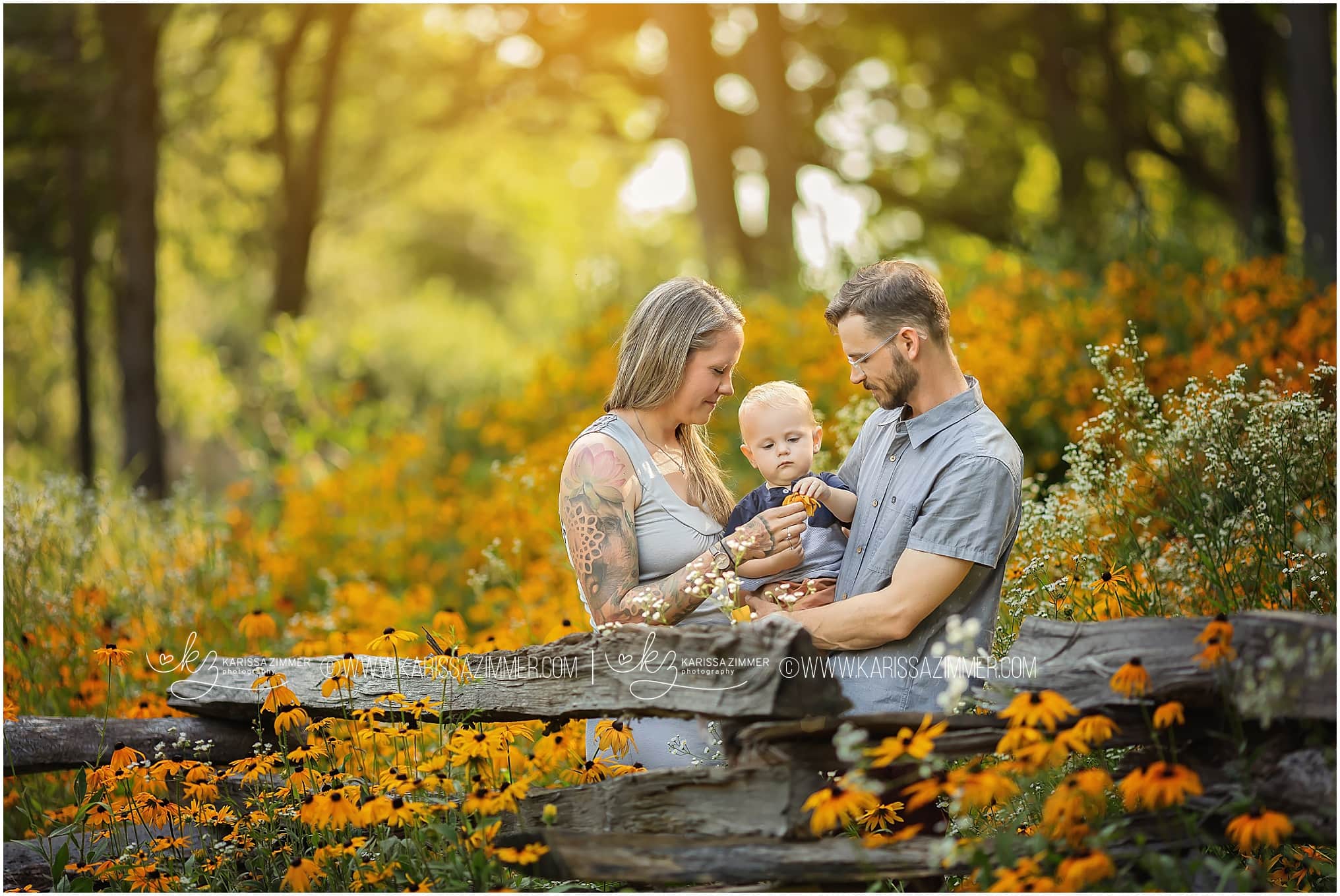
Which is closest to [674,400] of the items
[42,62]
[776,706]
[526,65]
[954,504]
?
[954,504]

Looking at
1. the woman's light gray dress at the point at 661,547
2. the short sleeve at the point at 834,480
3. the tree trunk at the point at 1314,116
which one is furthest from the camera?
the tree trunk at the point at 1314,116

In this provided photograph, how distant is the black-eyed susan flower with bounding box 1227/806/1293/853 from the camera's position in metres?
2.11

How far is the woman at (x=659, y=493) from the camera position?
9.87 ft

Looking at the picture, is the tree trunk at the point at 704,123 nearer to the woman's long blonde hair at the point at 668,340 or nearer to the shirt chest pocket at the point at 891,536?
the woman's long blonde hair at the point at 668,340

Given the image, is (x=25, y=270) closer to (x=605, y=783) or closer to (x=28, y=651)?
(x=28, y=651)

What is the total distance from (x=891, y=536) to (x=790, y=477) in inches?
17.8

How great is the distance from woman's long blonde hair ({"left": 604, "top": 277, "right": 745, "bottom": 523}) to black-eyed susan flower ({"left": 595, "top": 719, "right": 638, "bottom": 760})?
714 mm

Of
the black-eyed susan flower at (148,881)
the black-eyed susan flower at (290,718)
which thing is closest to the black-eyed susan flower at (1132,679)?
the black-eyed susan flower at (290,718)

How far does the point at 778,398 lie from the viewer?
10.9 ft

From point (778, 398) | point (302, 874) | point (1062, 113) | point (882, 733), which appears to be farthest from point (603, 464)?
point (1062, 113)

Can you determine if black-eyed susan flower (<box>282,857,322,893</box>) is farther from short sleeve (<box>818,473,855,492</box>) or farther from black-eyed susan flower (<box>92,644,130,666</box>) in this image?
short sleeve (<box>818,473,855,492</box>)

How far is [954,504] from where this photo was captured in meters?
2.83

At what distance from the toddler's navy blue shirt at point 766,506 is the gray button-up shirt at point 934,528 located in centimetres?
18

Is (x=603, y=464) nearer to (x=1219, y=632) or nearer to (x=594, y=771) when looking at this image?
(x=594, y=771)
